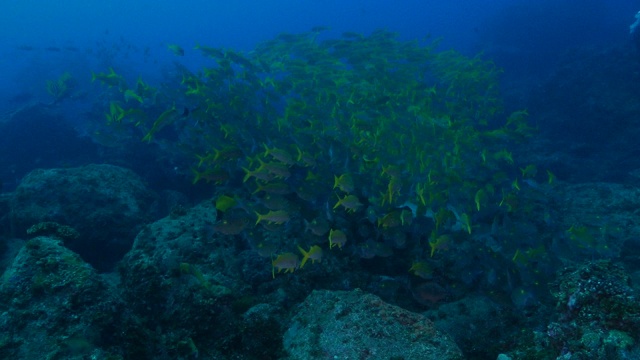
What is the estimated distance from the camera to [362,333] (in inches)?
145

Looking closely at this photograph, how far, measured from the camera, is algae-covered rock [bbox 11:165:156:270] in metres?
7.87

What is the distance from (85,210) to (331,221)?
18.7 feet

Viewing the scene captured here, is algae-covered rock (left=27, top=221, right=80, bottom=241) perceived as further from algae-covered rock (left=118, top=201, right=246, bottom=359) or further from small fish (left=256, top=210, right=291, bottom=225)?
small fish (left=256, top=210, right=291, bottom=225)

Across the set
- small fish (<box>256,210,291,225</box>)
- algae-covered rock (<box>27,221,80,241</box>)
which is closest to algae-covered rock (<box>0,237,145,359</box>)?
algae-covered rock (<box>27,221,80,241</box>)

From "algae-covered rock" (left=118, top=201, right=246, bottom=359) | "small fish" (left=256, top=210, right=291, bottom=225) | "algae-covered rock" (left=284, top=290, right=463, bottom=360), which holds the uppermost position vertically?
"small fish" (left=256, top=210, right=291, bottom=225)

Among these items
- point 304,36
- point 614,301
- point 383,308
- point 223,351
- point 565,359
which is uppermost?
point 304,36

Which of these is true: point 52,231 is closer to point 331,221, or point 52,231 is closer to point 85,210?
point 85,210

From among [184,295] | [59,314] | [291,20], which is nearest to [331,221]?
[184,295]

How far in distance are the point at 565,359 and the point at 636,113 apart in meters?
15.2

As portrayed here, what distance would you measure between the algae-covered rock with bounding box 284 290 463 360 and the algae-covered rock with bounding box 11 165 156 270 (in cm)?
582

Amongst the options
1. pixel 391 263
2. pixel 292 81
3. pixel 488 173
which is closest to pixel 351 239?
pixel 391 263

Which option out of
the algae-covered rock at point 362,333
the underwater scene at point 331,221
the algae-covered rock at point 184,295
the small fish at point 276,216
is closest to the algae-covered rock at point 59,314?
the underwater scene at point 331,221

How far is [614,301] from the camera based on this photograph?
3.05 m

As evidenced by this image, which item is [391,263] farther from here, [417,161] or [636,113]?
[636,113]
